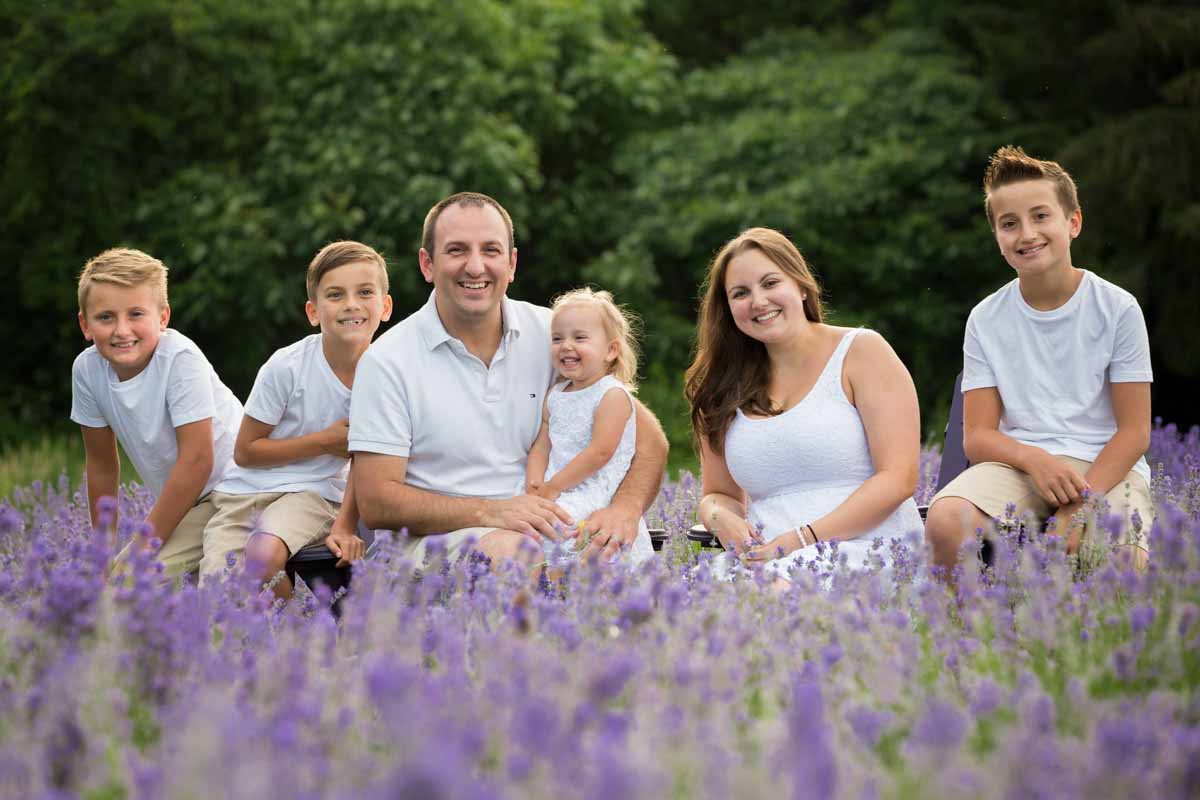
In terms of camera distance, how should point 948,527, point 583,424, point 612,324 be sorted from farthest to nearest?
point 612,324, point 583,424, point 948,527

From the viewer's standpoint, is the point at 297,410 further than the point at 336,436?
Yes

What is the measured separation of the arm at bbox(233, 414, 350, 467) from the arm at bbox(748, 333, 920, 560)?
1.53 meters

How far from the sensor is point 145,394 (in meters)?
4.40

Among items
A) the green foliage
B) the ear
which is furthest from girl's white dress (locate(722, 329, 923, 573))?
the green foliage

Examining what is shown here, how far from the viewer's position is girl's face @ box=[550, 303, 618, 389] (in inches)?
165

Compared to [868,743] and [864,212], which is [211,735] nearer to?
[868,743]

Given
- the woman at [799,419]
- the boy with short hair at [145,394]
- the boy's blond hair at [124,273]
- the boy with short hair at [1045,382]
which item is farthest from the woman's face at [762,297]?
the boy's blond hair at [124,273]

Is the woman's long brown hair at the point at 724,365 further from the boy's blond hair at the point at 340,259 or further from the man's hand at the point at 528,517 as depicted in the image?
the boy's blond hair at the point at 340,259

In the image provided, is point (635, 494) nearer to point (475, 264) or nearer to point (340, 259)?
point (475, 264)

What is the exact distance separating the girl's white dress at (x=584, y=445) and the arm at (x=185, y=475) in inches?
47.5

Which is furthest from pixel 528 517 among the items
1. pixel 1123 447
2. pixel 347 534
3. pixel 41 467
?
pixel 41 467

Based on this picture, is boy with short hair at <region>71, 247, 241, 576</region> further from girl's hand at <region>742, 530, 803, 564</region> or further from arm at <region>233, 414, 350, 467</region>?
girl's hand at <region>742, 530, 803, 564</region>

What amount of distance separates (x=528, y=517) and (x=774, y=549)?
752 mm

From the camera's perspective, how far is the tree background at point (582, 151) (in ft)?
36.4
